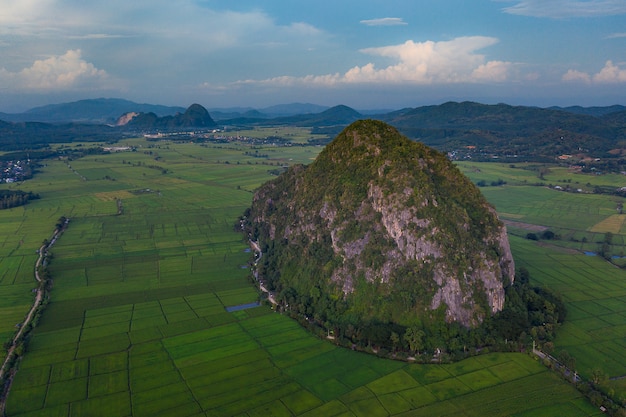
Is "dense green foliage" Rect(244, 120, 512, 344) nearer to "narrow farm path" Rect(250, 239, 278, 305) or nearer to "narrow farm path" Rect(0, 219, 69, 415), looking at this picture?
"narrow farm path" Rect(250, 239, 278, 305)

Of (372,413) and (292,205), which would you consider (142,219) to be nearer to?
(292,205)

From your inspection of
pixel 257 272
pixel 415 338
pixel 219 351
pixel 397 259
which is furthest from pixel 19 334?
pixel 397 259

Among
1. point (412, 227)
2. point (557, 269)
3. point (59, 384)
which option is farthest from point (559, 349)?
point (59, 384)

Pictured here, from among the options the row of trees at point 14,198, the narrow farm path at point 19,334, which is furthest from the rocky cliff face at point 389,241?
the row of trees at point 14,198

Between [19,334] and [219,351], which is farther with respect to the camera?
[19,334]

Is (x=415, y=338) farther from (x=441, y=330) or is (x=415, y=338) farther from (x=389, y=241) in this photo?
(x=389, y=241)

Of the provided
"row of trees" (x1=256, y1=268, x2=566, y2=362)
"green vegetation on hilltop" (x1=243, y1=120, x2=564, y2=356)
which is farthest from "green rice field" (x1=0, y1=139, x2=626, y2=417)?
"green vegetation on hilltop" (x1=243, y1=120, x2=564, y2=356)
